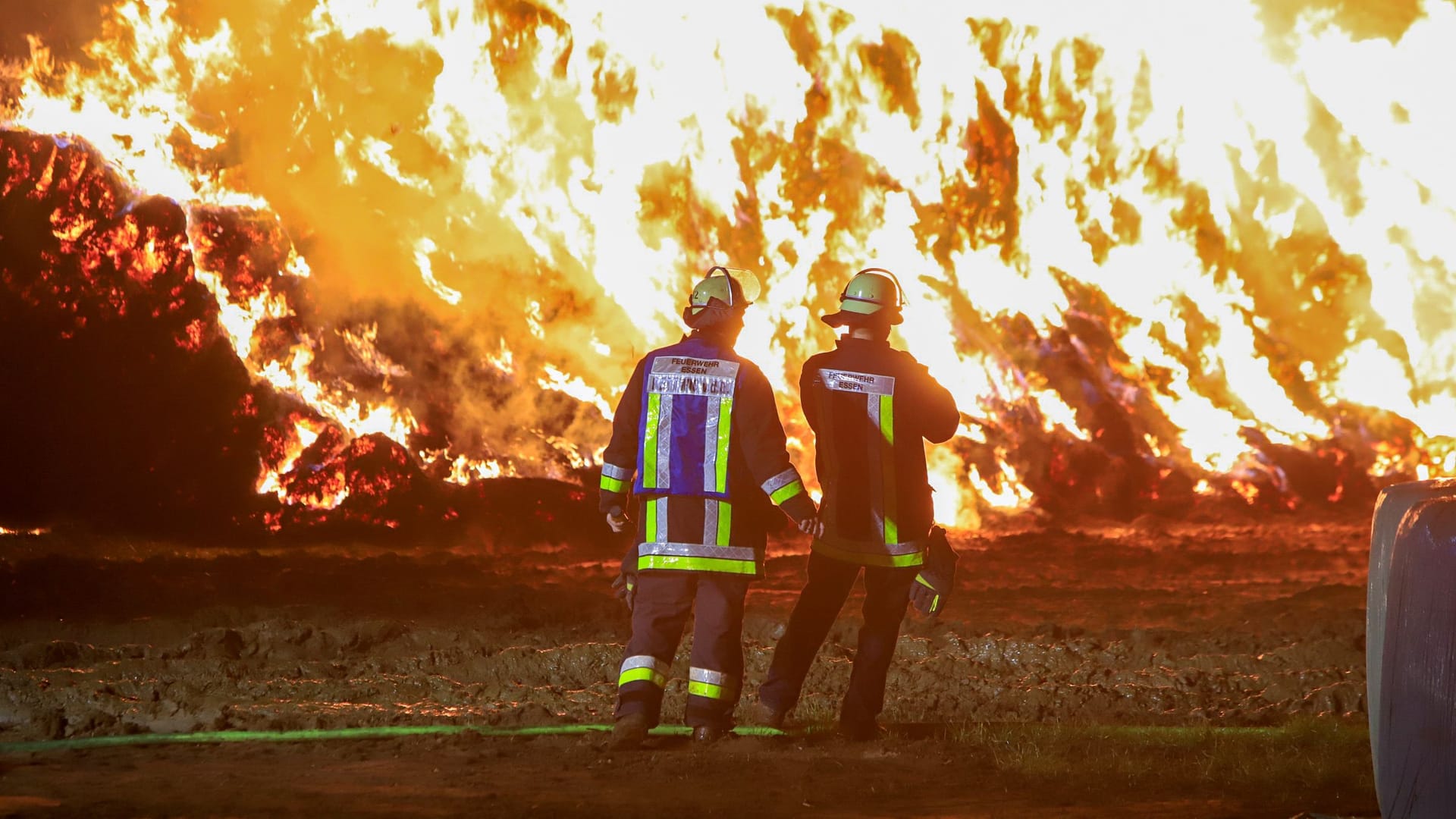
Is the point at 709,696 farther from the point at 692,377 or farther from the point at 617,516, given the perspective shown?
the point at 692,377

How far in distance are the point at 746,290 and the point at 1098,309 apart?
9883 millimetres

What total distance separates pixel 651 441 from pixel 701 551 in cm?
54

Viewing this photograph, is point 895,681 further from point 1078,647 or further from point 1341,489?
point 1341,489

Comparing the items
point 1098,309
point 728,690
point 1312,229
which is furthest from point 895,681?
point 1312,229

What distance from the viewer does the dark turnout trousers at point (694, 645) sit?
600 cm

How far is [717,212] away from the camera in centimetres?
1377

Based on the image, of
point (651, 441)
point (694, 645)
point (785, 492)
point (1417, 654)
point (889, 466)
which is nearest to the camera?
A: point (1417, 654)

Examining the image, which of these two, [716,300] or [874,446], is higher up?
[716,300]

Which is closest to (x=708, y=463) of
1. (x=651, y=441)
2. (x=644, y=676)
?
(x=651, y=441)

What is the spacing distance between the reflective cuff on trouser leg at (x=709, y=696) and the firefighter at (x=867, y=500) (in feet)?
1.04

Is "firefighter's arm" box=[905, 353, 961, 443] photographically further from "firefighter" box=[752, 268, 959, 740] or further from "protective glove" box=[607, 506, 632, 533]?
"protective glove" box=[607, 506, 632, 533]

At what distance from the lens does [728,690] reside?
6039mm

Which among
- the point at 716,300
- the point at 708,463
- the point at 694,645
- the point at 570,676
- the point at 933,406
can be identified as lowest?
the point at 570,676

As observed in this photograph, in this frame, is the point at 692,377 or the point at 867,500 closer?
the point at 692,377
